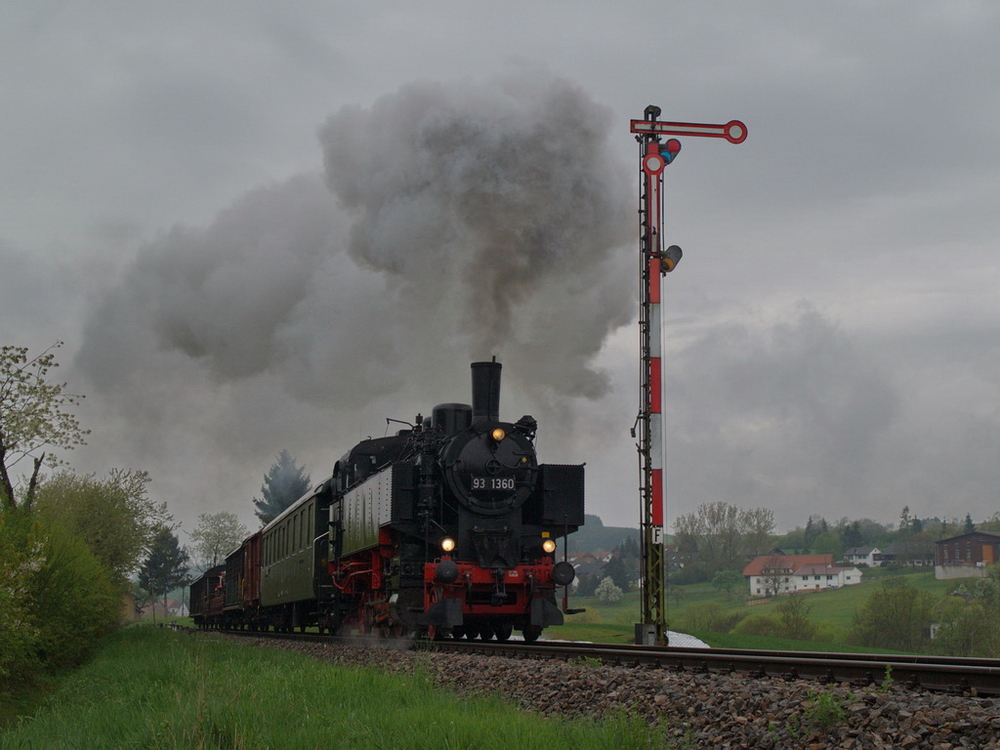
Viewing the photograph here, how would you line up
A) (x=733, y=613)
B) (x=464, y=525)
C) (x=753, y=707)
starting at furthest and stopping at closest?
(x=733, y=613), (x=464, y=525), (x=753, y=707)

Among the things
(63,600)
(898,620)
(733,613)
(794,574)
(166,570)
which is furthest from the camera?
(166,570)

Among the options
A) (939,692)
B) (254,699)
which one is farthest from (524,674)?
(939,692)

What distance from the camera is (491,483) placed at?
51.0 ft

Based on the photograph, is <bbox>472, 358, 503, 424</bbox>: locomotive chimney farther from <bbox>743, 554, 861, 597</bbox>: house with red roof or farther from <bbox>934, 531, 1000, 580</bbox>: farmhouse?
<bbox>743, 554, 861, 597</bbox>: house with red roof

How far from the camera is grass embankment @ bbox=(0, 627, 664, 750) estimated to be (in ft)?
21.4

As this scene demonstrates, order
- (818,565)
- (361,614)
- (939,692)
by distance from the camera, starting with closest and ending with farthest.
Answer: (939,692) < (361,614) < (818,565)

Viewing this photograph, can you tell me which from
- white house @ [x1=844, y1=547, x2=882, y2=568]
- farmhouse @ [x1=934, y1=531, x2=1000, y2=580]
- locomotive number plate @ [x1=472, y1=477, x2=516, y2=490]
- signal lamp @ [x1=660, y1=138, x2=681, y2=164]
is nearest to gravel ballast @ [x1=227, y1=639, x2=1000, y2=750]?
locomotive number plate @ [x1=472, y1=477, x2=516, y2=490]

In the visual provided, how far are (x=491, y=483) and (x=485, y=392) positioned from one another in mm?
1556

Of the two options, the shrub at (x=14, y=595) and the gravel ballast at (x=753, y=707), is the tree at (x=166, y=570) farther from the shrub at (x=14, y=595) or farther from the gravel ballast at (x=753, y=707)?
the gravel ballast at (x=753, y=707)

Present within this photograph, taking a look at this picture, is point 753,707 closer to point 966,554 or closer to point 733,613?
point 733,613

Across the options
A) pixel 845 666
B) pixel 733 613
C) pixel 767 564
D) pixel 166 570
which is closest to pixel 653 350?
pixel 845 666

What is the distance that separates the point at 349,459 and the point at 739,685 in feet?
41.2

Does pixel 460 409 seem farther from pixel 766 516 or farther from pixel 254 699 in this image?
pixel 766 516

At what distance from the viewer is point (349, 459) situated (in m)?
18.9
